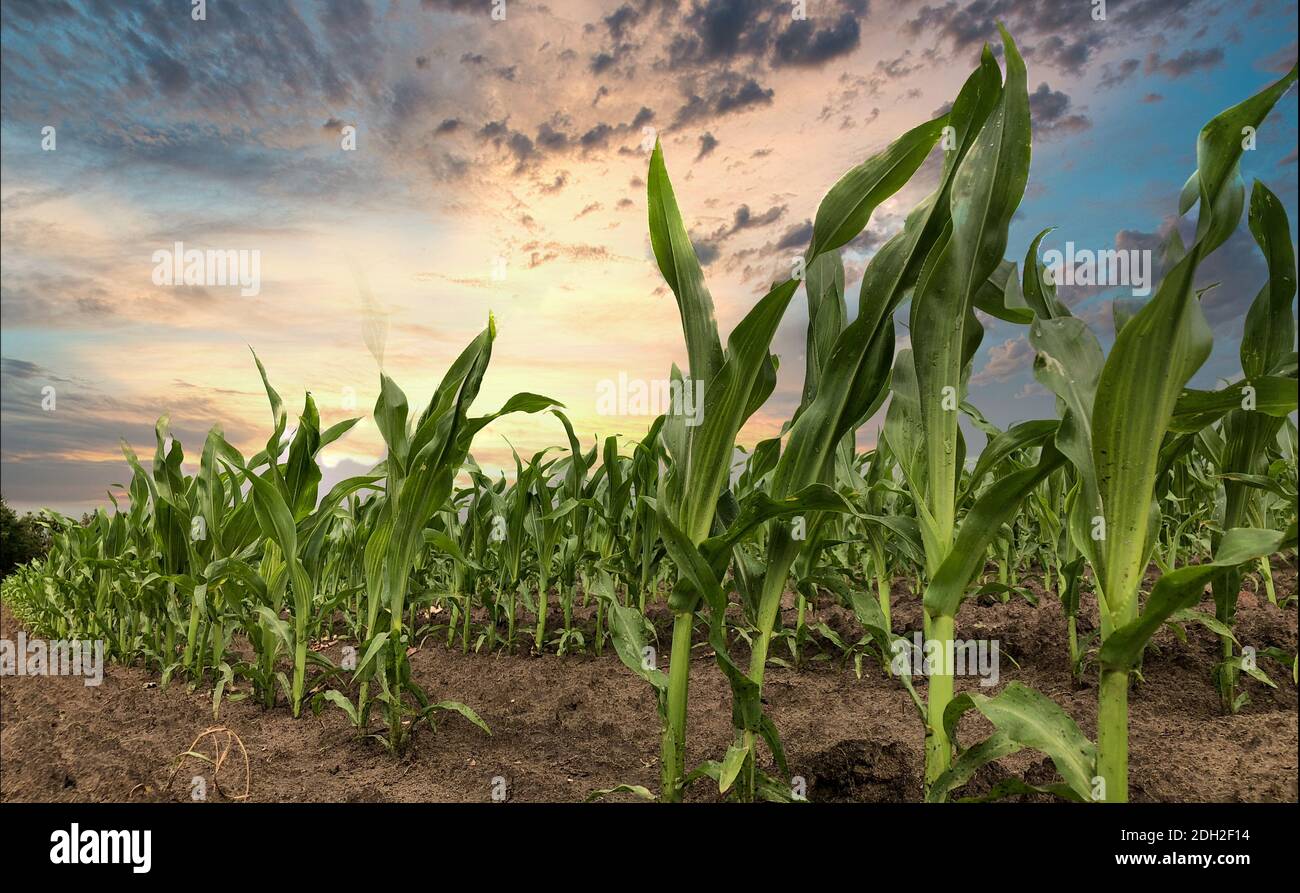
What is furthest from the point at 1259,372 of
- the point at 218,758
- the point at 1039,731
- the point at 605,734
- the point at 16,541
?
the point at 16,541

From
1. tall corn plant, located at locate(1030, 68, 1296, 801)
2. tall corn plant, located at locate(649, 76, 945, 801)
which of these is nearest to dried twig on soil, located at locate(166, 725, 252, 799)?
tall corn plant, located at locate(649, 76, 945, 801)

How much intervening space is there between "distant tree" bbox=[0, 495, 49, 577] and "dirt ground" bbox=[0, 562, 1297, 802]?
7.10 meters

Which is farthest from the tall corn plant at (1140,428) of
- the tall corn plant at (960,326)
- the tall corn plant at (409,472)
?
the tall corn plant at (409,472)

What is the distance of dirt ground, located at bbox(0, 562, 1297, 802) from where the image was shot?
1771 millimetres

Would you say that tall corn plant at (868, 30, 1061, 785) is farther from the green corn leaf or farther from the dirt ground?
the dirt ground

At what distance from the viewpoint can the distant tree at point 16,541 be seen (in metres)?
8.59

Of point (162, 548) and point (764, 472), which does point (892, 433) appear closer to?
point (764, 472)

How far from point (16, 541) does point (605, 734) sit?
995 cm

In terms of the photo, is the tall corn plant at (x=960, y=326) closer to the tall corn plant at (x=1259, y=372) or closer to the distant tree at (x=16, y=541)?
the tall corn plant at (x=1259, y=372)

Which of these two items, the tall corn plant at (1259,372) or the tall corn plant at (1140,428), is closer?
the tall corn plant at (1140,428)

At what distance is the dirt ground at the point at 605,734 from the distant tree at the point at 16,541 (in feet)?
23.3

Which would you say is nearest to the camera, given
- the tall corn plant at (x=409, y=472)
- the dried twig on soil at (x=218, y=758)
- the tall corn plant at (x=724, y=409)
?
the tall corn plant at (x=724, y=409)

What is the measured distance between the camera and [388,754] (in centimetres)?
217
